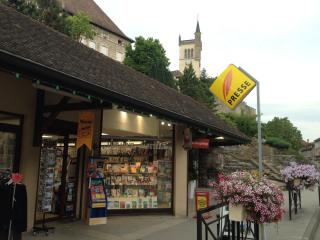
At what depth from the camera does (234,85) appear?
26.2 ft

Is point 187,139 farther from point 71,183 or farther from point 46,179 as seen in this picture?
point 46,179

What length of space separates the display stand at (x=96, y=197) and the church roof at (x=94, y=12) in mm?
61962

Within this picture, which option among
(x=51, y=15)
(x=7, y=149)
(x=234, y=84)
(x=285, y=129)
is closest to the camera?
(x=234, y=84)

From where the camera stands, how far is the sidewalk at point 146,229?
8664 mm

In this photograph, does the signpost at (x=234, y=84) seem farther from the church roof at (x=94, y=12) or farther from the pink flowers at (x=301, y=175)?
the church roof at (x=94, y=12)

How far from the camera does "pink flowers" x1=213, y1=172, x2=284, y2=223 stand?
547 cm

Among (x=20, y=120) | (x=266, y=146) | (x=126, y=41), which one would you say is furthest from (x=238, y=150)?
(x=126, y=41)

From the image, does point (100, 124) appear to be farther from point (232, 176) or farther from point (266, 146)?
point (266, 146)

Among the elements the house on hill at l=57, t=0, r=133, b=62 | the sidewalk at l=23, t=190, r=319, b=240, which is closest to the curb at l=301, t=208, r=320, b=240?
the sidewalk at l=23, t=190, r=319, b=240

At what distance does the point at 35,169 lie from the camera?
889 cm

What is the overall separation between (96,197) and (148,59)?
162 feet

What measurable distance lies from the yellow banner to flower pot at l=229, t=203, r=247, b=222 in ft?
13.1

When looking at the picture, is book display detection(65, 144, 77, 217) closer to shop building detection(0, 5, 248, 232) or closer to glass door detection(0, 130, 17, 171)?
shop building detection(0, 5, 248, 232)

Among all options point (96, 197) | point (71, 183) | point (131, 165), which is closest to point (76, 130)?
point (71, 183)
